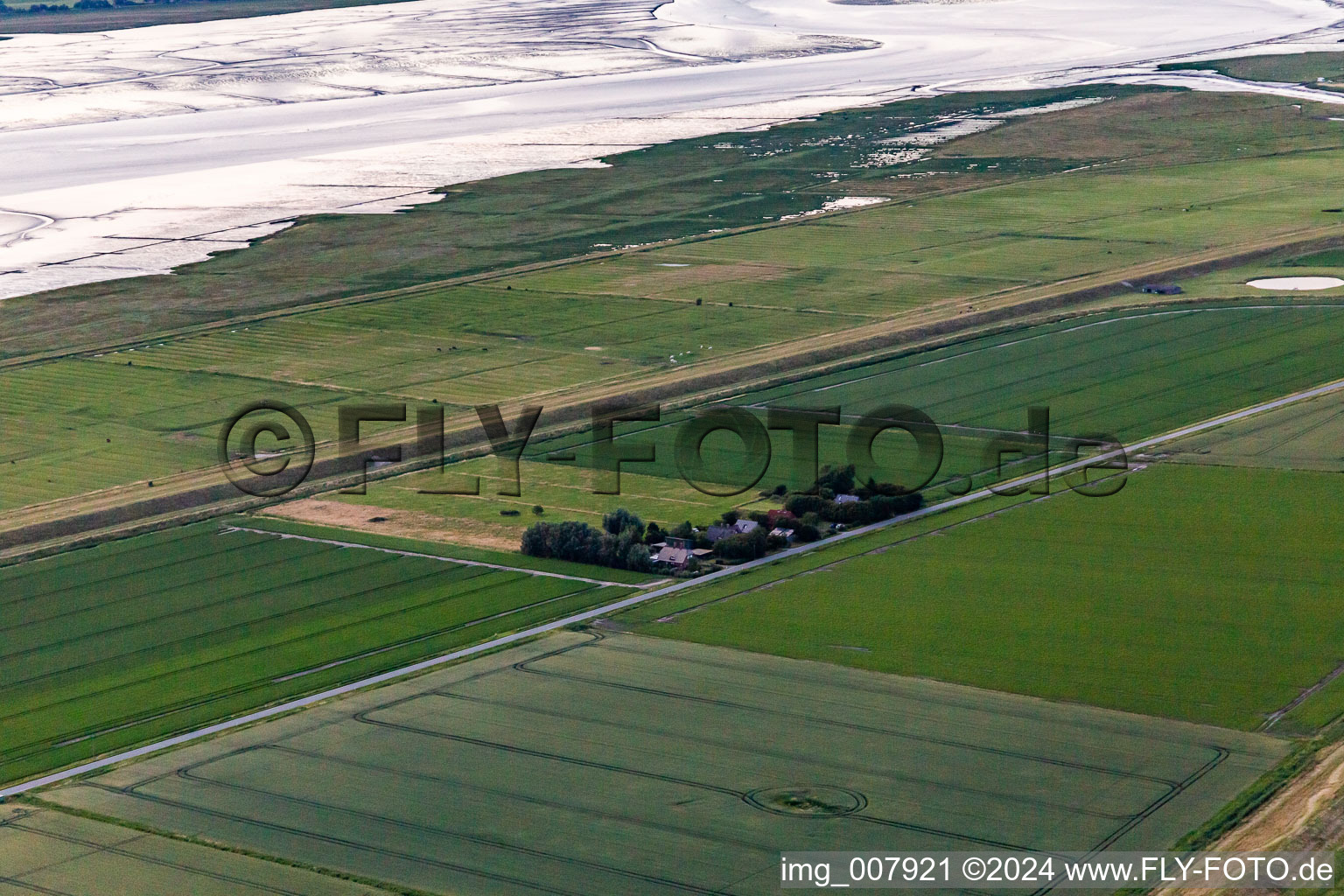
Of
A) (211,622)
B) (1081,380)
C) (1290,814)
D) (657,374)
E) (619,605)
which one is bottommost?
(1290,814)

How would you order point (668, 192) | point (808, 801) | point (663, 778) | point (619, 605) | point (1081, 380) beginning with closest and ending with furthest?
1. point (808, 801)
2. point (663, 778)
3. point (619, 605)
4. point (1081, 380)
5. point (668, 192)

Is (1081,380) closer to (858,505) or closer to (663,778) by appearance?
(858,505)

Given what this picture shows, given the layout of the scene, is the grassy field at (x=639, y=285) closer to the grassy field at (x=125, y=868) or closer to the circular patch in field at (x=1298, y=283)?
the circular patch in field at (x=1298, y=283)

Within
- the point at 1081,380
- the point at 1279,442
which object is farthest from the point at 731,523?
the point at 1081,380

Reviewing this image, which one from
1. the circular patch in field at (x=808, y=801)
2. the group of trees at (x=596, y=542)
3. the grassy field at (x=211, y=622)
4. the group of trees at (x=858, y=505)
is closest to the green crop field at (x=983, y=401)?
the group of trees at (x=858, y=505)

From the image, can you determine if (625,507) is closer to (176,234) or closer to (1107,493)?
(1107,493)
